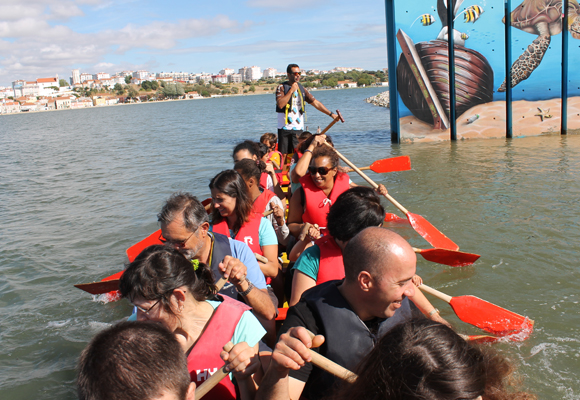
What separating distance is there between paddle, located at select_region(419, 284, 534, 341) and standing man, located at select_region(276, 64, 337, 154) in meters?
Result: 4.65

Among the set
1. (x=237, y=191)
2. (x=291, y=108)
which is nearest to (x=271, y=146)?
(x=291, y=108)

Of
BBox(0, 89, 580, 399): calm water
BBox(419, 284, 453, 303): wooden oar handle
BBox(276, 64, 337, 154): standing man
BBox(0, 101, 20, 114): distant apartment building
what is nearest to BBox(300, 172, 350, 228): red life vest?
BBox(419, 284, 453, 303): wooden oar handle

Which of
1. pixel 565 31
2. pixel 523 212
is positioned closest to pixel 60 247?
pixel 523 212

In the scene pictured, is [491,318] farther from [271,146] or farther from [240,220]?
[271,146]

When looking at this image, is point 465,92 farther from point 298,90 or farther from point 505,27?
point 298,90

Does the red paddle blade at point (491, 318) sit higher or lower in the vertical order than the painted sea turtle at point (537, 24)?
lower

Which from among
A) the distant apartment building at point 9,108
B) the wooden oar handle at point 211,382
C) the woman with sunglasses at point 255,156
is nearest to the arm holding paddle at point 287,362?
the wooden oar handle at point 211,382

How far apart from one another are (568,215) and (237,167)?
5076 mm

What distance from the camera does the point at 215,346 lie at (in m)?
1.89

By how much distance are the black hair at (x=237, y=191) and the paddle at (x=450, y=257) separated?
2.11 meters

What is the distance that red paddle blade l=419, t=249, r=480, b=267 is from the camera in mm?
4582

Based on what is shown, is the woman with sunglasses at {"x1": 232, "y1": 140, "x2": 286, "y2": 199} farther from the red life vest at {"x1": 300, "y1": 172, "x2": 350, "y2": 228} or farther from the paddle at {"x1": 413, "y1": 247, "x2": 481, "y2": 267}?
the paddle at {"x1": 413, "y1": 247, "x2": 481, "y2": 267}

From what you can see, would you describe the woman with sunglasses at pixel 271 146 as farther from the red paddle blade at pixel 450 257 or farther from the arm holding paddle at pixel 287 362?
the arm holding paddle at pixel 287 362

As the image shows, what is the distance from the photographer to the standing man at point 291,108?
7385mm
